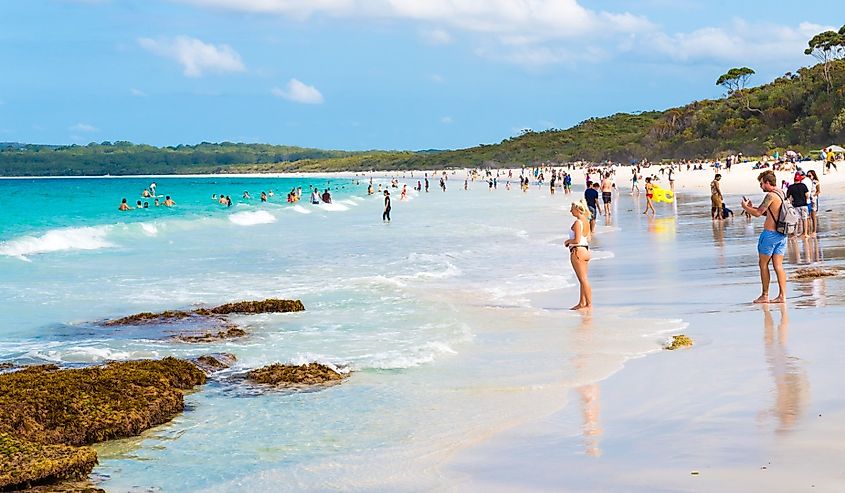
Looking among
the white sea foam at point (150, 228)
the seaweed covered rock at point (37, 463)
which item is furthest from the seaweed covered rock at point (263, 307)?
the white sea foam at point (150, 228)

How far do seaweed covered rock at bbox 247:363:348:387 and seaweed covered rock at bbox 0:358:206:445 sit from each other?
2.50ft

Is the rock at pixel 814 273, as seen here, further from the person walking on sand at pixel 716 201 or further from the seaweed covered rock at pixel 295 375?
the person walking on sand at pixel 716 201

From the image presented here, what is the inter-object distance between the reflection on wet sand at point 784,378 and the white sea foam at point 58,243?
22.4 meters

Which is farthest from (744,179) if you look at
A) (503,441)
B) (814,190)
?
(503,441)

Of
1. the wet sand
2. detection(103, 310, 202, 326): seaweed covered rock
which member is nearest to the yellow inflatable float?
the wet sand

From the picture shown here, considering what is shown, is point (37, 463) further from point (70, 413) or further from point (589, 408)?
point (589, 408)

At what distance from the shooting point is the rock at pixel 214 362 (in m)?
9.59

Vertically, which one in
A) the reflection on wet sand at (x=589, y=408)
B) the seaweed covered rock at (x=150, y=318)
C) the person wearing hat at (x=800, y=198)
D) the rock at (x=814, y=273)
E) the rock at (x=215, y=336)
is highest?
the person wearing hat at (x=800, y=198)

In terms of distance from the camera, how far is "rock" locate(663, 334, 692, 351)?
9418 mm

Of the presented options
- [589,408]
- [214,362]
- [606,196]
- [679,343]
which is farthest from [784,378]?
[606,196]

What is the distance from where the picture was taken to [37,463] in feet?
19.1

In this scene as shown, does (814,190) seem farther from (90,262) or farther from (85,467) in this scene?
(85,467)

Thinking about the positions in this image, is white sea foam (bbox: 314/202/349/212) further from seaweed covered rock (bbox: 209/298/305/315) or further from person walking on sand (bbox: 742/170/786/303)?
person walking on sand (bbox: 742/170/786/303)

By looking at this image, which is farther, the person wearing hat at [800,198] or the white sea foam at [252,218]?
the white sea foam at [252,218]
